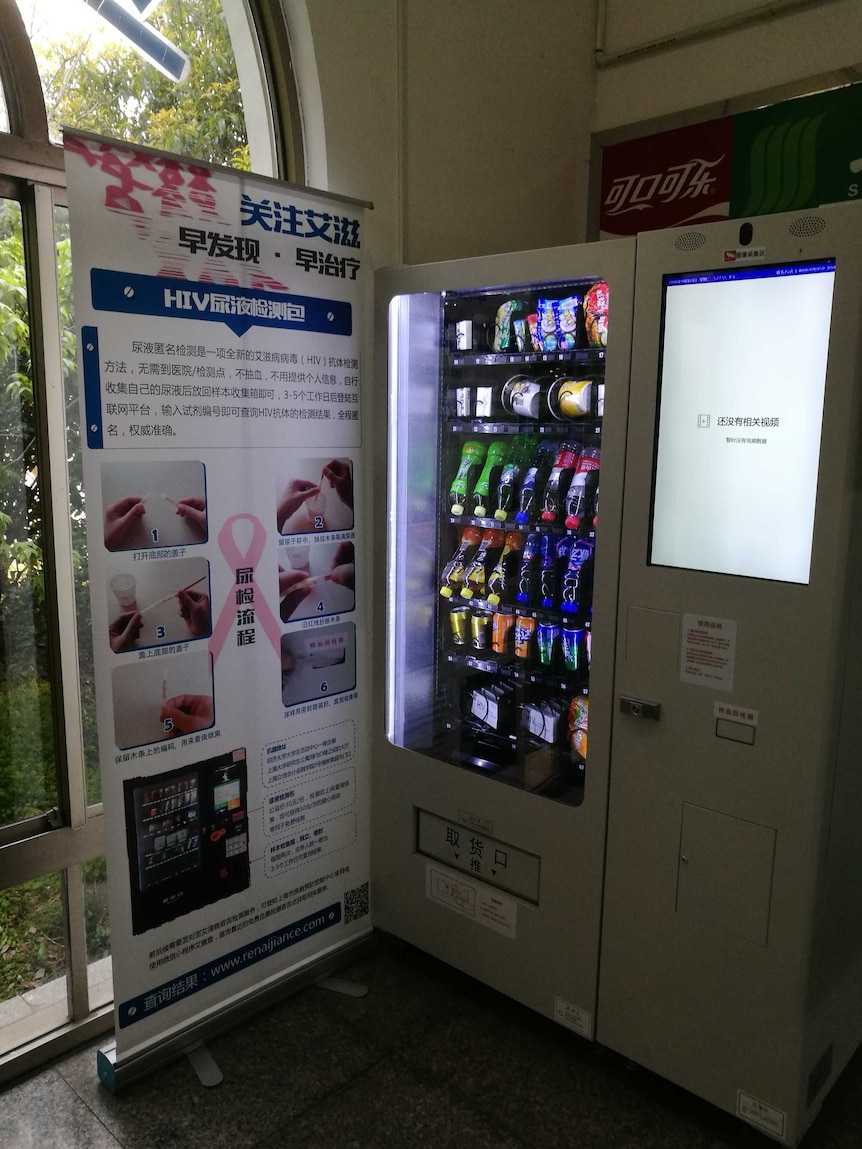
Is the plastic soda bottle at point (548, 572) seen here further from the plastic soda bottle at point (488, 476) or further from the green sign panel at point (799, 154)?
the green sign panel at point (799, 154)

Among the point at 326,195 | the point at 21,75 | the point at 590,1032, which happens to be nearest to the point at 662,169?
the point at 326,195

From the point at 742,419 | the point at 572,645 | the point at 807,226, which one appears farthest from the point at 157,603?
the point at 807,226

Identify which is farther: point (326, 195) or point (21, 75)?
point (326, 195)

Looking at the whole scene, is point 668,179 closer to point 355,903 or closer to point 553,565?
point 553,565

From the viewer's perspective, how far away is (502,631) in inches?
101

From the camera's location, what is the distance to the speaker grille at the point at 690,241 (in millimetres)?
1889

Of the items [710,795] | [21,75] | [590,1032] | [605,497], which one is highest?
[21,75]

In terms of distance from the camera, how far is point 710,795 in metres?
2.01

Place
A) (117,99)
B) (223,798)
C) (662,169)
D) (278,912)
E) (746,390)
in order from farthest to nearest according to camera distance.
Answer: (662,169) < (278,912) < (223,798) < (117,99) < (746,390)

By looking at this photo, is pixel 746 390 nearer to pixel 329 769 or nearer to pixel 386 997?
pixel 329 769

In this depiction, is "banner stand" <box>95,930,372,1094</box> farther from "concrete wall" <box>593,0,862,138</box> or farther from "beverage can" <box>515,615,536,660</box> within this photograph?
"concrete wall" <box>593,0,862,138</box>

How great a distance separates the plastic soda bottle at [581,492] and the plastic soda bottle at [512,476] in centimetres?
19

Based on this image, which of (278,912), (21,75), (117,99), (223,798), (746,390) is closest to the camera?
(746,390)

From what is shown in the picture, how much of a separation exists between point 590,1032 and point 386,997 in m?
0.65
